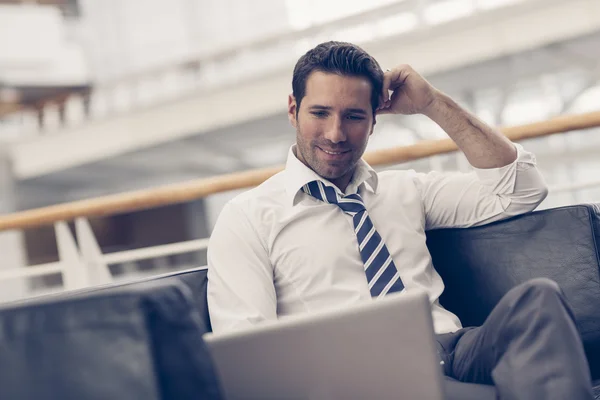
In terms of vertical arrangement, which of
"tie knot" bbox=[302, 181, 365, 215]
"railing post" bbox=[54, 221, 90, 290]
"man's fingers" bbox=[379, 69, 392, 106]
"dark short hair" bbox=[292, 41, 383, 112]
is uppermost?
"dark short hair" bbox=[292, 41, 383, 112]

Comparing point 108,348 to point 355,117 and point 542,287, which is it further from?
point 355,117

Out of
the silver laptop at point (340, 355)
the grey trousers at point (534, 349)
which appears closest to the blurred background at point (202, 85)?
the grey trousers at point (534, 349)

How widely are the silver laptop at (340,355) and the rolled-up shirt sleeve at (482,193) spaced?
2.69ft

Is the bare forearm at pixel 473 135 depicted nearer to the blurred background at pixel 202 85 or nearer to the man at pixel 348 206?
the man at pixel 348 206

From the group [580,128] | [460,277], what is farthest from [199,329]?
[580,128]

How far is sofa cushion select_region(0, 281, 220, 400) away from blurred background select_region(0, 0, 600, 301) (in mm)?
4625

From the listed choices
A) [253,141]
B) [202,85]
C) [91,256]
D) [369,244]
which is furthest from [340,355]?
[253,141]

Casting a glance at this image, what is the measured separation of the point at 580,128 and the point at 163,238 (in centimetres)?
1176

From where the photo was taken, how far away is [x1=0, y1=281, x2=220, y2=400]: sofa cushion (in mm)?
703

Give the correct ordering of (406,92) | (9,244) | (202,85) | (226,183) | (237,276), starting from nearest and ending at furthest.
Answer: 1. (237,276)
2. (406,92)
3. (226,183)
4. (202,85)
5. (9,244)

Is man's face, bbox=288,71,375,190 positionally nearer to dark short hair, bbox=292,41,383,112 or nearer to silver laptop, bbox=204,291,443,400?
dark short hair, bbox=292,41,383,112

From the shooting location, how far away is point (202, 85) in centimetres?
840

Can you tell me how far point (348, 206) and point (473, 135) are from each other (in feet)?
1.17

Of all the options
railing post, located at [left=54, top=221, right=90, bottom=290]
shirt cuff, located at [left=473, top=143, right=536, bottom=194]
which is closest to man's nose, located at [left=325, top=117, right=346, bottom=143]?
shirt cuff, located at [left=473, top=143, right=536, bottom=194]
